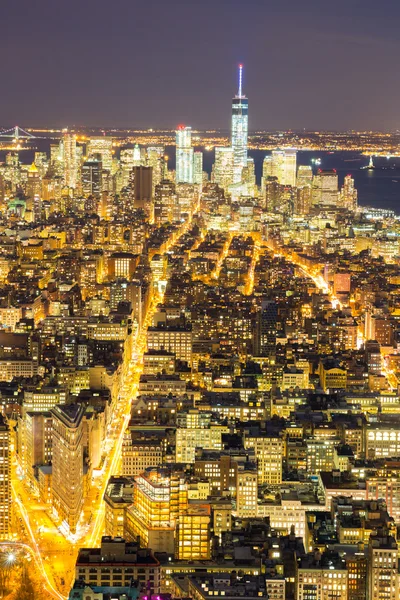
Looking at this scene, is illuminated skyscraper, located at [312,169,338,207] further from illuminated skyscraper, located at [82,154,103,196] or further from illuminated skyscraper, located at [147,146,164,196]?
illuminated skyscraper, located at [82,154,103,196]

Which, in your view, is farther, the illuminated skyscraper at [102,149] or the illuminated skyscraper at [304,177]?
the illuminated skyscraper at [102,149]

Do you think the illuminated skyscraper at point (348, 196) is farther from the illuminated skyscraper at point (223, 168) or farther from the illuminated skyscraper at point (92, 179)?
the illuminated skyscraper at point (92, 179)

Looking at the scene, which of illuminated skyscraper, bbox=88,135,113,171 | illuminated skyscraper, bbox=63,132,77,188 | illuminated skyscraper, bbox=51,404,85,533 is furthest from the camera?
illuminated skyscraper, bbox=88,135,113,171

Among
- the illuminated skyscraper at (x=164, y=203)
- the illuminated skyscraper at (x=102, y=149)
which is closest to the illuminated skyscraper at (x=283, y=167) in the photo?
the illuminated skyscraper at (x=102, y=149)

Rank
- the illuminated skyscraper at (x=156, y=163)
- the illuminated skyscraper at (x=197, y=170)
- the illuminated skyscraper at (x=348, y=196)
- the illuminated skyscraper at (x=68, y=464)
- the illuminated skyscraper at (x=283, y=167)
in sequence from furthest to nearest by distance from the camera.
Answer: the illuminated skyscraper at (x=197, y=170), the illuminated skyscraper at (x=283, y=167), the illuminated skyscraper at (x=156, y=163), the illuminated skyscraper at (x=348, y=196), the illuminated skyscraper at (x=68, y=464)

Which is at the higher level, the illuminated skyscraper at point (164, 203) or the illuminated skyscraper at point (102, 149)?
the illuminated skyscraper at point (102, 149)

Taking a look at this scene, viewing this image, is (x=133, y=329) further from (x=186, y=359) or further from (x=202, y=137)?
(x=202, y=137)

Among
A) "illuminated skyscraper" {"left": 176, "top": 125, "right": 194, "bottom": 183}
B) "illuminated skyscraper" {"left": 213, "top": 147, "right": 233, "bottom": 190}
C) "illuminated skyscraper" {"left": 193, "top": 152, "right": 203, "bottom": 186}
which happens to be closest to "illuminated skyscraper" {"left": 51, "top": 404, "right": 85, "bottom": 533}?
"illuminated skyscraper" {"left": 213, "top": 147, "right": 233, "bottom": 190}
